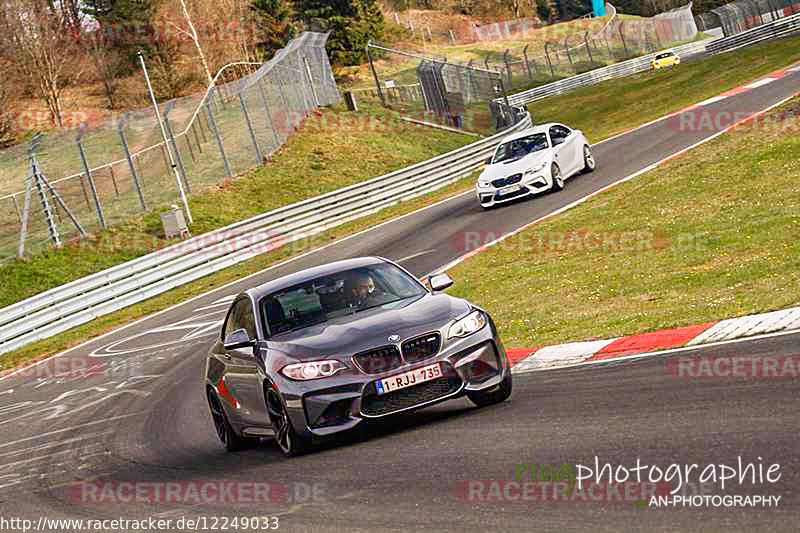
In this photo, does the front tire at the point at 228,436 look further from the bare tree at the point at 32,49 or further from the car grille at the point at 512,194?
the bare tree at the point at 32,49

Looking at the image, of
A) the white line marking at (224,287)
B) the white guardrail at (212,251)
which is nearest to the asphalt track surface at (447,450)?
the white line marking at (224,287)

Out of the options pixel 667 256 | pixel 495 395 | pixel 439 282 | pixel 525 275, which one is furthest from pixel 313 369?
pixel 525 275

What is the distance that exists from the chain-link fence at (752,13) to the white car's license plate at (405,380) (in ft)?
241

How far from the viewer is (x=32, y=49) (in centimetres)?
6906

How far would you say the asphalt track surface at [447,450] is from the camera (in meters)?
6.20

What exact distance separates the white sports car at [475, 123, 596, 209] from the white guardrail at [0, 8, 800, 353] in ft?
23.2

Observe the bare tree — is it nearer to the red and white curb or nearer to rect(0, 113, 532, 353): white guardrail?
rect(0, 113, 532, 353): white guardrail

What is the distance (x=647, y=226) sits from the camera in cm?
1917

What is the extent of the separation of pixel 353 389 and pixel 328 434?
0.40 metres

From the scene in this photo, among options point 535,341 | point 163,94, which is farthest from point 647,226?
point 163,94

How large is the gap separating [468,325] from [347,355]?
3.37 ft

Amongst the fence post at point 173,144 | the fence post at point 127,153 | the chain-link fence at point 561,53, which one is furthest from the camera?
the chain-link fence at point 561,53

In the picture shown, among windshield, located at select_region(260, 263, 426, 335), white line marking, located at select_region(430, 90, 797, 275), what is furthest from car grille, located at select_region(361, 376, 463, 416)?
white line marking, located at select_region(430, 90, 797, 275)

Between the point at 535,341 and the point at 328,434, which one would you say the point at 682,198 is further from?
the point at 328,434
